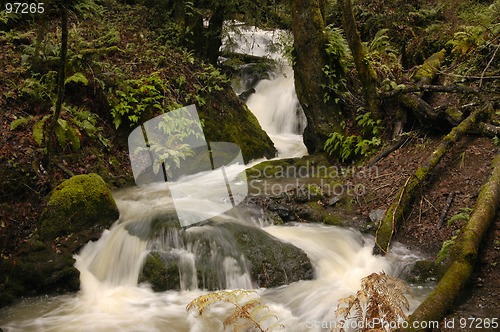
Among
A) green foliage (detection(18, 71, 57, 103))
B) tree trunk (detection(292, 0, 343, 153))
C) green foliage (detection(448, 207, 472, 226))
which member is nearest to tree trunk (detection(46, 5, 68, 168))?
green foliage (detection(18, 71, 57, 103))

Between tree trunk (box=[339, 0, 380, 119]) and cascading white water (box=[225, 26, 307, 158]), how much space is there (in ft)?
9.30

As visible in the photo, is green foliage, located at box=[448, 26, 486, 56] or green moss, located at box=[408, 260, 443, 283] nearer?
green moss, located at box=[408, 260, 443, 283]

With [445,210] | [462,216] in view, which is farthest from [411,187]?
[462,216]

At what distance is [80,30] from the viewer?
1083 centimetres

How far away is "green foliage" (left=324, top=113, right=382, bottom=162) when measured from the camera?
8.75 m

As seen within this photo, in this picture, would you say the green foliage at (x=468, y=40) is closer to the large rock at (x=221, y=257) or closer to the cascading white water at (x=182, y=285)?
the cascading white water at (x=182, y=285)

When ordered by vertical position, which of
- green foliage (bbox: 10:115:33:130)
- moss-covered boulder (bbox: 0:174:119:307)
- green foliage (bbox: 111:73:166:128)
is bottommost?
moss-covered boulder (bbox: 0:174:119:307)

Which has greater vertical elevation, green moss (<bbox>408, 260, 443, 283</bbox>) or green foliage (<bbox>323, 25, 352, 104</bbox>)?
green foliage (<bbox>323, 25, 352, 104</bbox>)

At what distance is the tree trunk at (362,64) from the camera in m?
9.00

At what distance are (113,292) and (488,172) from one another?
19.6 ft

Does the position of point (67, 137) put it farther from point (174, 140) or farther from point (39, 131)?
point (174, 140)

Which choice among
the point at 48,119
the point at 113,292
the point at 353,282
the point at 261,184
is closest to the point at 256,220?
the point at 261,184

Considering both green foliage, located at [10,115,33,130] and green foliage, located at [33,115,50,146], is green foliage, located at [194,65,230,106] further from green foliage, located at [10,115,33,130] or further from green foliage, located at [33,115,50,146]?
green foliage, located at [10,115,33,130]

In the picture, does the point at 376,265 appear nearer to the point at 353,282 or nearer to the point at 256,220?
the point at 353,282
